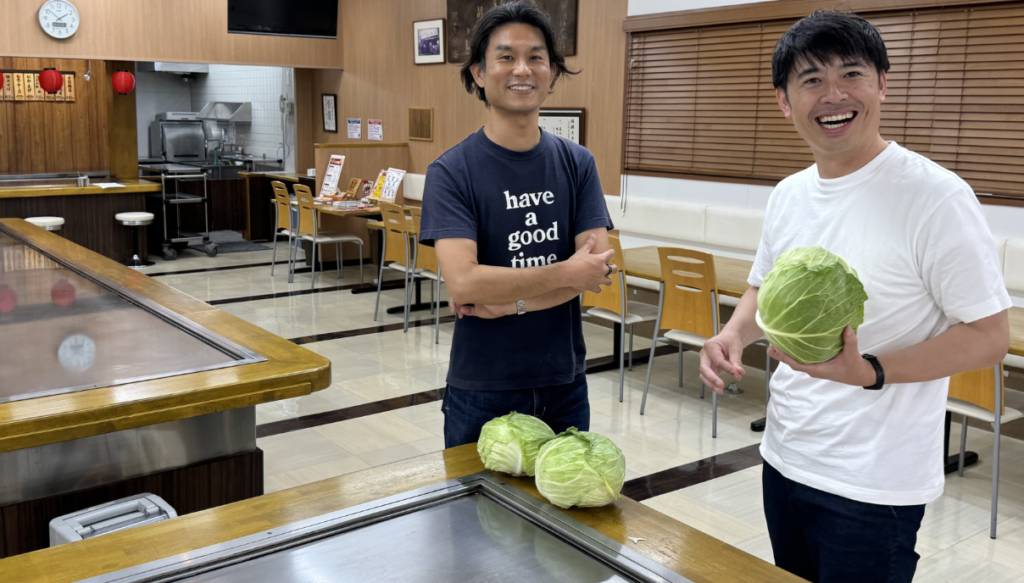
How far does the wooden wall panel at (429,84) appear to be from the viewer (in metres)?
6.67

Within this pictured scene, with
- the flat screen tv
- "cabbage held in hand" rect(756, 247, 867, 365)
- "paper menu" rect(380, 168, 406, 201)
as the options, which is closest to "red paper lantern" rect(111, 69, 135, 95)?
the flat screen tv

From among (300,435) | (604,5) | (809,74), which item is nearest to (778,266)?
(809,74)

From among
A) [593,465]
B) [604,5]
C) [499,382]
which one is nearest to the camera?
[593,465]

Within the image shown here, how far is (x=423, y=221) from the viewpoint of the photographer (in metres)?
1.93

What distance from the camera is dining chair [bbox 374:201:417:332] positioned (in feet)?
21.6

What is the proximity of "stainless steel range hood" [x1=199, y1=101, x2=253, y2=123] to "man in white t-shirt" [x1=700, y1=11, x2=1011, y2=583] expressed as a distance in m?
11.9

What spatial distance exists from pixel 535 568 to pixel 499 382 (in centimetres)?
66

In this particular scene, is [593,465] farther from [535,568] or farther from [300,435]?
[300,435]

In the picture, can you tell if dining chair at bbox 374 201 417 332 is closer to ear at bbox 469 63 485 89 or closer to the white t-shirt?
ear at bbox 469 63 485 89

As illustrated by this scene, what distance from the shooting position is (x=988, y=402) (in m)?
3.44

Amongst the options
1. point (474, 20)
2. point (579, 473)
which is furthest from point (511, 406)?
point (474, 20)

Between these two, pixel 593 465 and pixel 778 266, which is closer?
pixel 778 266

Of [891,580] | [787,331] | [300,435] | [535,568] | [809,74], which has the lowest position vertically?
[300,435]

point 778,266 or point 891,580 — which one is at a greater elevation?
point 778,266
